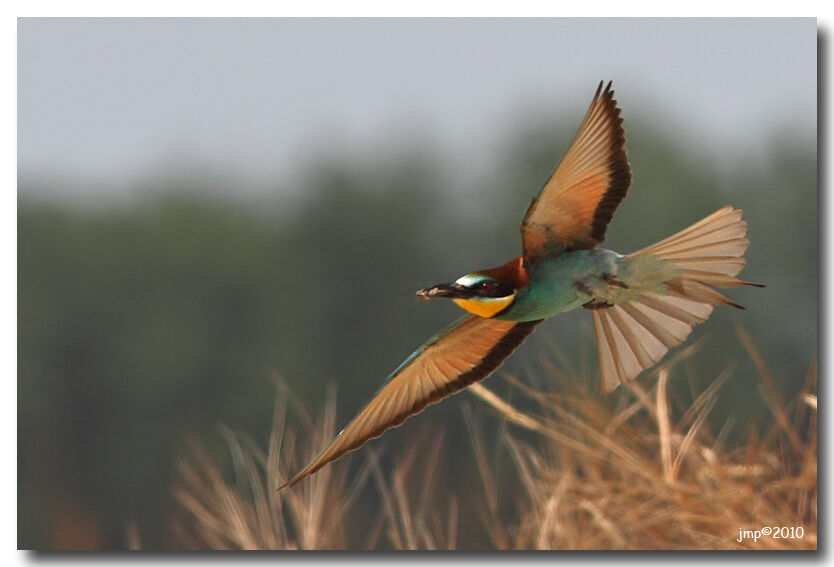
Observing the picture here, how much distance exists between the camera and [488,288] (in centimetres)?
262

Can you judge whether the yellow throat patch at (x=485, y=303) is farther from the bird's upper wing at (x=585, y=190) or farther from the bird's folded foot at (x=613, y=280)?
the bird's folded foot at (x=613, y=280)

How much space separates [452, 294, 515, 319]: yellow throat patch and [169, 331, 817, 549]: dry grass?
11.5 inches

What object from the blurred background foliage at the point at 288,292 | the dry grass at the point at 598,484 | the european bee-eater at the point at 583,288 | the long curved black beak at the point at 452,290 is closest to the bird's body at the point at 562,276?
the european bee-eater at the point at 583,288

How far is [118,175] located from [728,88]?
2.41m

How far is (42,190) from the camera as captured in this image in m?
4.22

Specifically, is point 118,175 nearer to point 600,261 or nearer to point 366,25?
point 366,25

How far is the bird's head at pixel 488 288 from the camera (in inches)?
103

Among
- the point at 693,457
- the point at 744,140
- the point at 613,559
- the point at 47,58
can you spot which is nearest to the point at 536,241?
the point at 693,457

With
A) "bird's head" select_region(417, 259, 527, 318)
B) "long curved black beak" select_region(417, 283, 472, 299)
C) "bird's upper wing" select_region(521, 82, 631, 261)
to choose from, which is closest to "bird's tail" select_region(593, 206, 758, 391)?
"bird's upper wing" select_region(521, 82, 631, 261)

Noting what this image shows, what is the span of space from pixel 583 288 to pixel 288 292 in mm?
12511

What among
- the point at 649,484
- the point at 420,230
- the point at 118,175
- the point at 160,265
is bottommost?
the point at 160,265

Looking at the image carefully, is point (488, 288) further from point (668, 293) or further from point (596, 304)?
point (668, 293)

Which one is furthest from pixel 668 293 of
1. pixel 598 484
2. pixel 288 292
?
pixel 288 292

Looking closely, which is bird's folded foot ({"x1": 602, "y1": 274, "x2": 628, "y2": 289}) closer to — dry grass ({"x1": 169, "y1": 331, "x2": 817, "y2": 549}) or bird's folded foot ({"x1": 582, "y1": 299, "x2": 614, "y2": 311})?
bird's folded foot ({"x1": 582, "y1": 299, "x2": 614, "y2": 311})
